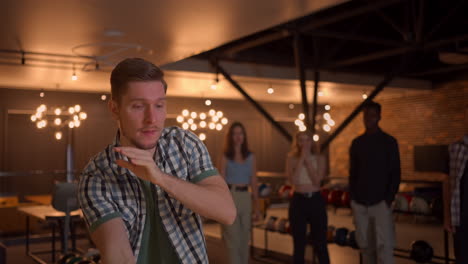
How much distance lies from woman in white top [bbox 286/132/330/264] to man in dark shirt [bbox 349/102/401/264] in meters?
0.42

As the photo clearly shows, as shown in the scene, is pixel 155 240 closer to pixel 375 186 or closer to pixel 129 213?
pixel 129 213

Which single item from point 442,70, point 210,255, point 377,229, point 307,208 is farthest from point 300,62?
point 442,70

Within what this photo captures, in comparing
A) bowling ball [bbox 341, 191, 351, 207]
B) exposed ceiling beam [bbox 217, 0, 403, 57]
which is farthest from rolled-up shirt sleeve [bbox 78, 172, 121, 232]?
bowling ball [bbox 341, 191, 351, 207]

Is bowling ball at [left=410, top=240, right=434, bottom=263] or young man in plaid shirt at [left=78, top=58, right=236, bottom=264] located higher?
young man in plaid shirt at [left=78, top=58, right=236, bottom=264]

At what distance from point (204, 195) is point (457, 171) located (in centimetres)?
326

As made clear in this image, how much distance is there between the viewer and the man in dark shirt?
460 cm

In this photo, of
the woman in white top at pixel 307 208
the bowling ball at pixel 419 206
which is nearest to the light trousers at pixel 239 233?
the woman in white top at pixel 307 208

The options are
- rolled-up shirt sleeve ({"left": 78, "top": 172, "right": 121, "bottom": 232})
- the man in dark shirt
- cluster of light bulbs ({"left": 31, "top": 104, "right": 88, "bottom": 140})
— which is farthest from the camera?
cluster of light bulbs ({"left": 31, "top": 104, "right": 88, "bottom": 140})

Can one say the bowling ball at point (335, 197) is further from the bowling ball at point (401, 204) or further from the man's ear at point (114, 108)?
the man's ear at point (114, 108)

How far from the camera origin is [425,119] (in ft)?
39.5

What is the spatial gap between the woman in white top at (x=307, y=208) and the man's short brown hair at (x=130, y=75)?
4.08 metres

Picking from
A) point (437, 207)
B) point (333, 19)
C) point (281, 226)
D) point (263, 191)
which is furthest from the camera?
point (263, 191)

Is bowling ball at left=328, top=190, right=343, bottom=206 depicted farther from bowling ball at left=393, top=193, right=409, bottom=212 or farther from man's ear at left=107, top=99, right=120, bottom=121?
man's ear at left=107, top=99, right=120, bottom=121

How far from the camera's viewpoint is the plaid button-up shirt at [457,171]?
152 inches
